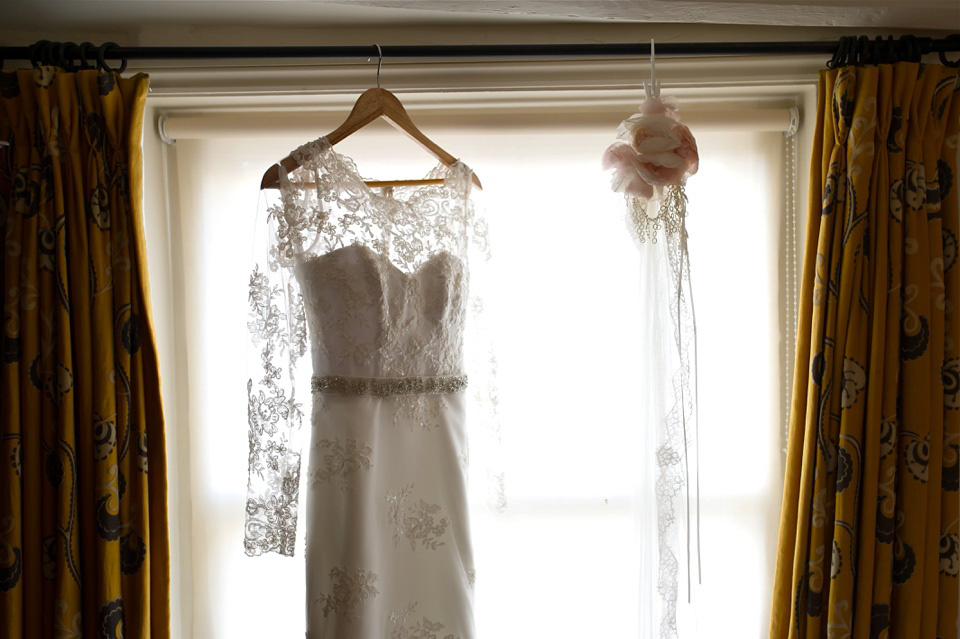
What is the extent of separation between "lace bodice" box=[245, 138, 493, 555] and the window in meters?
0.48

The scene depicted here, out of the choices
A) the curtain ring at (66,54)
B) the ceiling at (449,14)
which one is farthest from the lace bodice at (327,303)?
the curtain ring at (66,54)

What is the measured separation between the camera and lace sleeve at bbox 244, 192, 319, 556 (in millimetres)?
1232

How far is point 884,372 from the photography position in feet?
4.66

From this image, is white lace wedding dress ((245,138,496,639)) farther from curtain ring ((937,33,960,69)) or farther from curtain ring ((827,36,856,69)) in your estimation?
curtain ring ((937,33,960,69))

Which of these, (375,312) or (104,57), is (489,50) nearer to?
(375,312)

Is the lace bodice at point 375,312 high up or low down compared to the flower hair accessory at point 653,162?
down

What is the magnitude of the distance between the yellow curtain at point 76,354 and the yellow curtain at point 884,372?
150 centimetres

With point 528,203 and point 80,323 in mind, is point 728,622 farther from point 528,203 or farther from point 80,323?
point 80,323

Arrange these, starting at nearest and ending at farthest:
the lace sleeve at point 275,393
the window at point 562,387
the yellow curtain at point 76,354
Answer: the lace sleeve at point 275,393 < the yellow curtain at point 76,354 < the window at point 562,387

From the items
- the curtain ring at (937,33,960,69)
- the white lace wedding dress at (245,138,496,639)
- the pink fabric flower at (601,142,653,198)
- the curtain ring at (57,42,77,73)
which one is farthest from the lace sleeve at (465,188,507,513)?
the curtain ring at (937,33,960,69)

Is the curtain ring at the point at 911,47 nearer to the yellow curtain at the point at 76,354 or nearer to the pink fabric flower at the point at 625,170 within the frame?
the pink fabric flower at the point at 625,170

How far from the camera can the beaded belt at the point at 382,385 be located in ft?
4.12

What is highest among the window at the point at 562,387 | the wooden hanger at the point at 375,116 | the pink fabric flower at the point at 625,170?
the wooden hanger at the point at 375,116

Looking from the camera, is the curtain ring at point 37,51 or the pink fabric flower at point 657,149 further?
the curtain ring at point 37,51
